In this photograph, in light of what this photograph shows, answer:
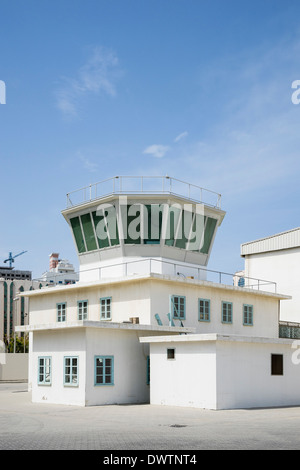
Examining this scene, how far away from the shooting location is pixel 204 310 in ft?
97.0

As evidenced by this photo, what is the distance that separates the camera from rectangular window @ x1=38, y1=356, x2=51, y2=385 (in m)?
25.4

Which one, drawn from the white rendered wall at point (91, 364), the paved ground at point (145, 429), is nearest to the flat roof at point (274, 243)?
the white rendered wall at point (91, 364)

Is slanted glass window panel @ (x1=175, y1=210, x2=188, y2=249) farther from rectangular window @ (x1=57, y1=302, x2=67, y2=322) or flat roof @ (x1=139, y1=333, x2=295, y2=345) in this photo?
flat roof @ (x1=139, y1=333, x2=295, y2=345)

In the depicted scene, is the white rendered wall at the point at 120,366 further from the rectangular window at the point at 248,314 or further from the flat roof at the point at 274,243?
the flat roof at the point at 274,243

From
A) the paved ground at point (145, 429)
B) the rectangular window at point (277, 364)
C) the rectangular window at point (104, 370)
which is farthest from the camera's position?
the rectangular window at point (277, 364)

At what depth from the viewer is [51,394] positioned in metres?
24.9

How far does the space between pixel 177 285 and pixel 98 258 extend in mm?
5159

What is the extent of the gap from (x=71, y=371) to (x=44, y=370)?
2.11m

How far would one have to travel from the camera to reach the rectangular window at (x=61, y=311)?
3156 cm

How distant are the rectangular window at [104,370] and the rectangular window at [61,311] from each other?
7.62 meters

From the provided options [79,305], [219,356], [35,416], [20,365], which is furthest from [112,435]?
[20,365]
